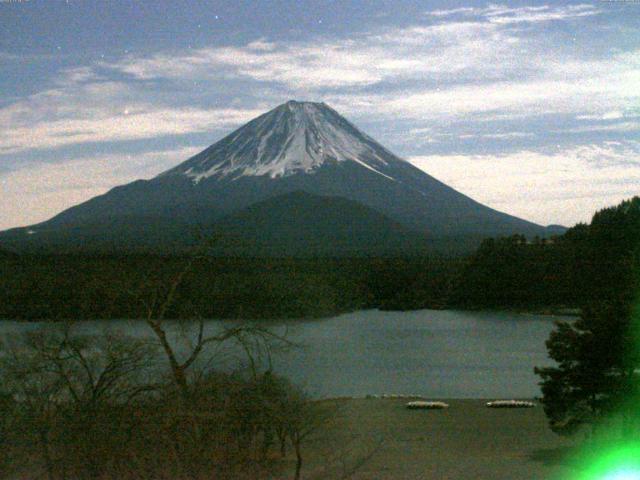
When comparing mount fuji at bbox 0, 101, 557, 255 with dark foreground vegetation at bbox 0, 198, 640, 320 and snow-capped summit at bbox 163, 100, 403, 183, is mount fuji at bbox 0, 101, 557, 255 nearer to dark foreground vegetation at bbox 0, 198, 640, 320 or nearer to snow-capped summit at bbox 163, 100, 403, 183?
snow-capped summit at bbox 163, 100, 403, 183

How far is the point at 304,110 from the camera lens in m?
53.2

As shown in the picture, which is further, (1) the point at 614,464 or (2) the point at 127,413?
(1) the point at 614,464

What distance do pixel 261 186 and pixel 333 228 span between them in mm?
13015

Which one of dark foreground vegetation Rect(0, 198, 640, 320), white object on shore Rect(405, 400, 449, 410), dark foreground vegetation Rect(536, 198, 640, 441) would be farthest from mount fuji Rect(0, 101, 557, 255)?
dark foreground vegetation Rect(536, 198, 640, 441)

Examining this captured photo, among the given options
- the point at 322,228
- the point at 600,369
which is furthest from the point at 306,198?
the point at 600,369

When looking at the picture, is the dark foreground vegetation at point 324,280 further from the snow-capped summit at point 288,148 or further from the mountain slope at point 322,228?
the snow-capped summit at point 288,148

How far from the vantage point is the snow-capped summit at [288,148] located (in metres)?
46.8

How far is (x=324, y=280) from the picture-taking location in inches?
671

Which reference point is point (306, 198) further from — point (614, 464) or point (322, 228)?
point (614, 464)

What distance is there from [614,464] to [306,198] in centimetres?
3041

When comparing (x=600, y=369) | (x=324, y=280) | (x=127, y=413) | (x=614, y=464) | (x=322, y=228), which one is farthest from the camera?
(x=322, y=228)

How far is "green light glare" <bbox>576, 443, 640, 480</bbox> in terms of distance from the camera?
600 centimetres

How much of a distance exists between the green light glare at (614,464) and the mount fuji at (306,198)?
16.2 metres

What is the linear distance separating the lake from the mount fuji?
6100 millimetres
